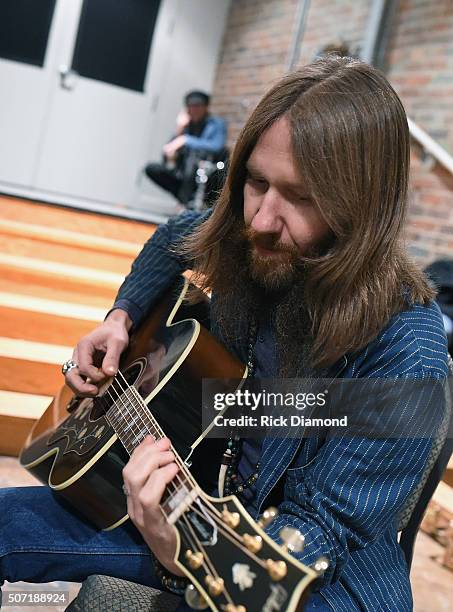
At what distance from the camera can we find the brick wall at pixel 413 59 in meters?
5.27

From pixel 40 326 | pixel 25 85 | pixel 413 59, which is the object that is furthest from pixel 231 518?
pixel 25 85

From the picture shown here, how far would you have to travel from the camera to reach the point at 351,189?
1.19 m

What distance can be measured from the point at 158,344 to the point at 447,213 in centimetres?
407

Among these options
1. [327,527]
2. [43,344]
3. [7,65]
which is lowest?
[43,344]

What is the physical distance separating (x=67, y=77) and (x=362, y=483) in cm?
714

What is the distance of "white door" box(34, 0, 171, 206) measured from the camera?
753 cm

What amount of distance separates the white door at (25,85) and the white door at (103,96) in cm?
11

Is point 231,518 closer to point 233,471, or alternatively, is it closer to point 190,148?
point 233,471

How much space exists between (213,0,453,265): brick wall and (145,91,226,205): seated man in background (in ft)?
2.50

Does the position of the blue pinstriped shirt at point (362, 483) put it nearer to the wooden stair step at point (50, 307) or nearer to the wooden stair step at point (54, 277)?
the wooden stair step at point (50, 307)

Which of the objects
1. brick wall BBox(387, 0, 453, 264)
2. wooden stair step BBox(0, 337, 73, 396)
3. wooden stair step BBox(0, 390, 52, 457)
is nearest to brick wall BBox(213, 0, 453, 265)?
brick wall BBox(387, 0, 453, 264)

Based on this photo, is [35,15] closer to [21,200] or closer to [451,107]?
[21,200]

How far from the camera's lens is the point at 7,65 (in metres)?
7.38

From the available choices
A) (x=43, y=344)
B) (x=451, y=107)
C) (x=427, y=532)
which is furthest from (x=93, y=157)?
(x=427, y=532)
